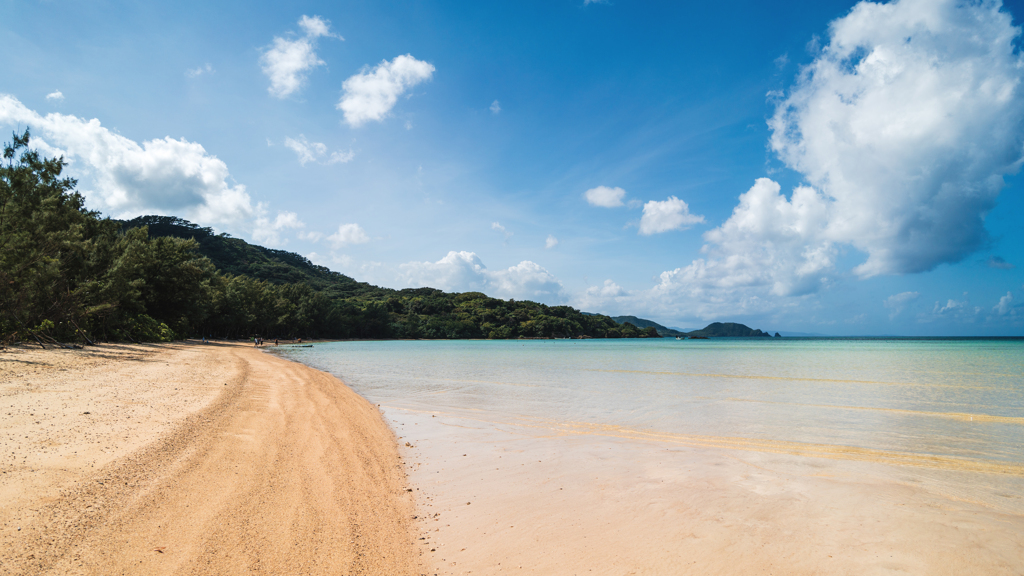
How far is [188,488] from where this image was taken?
15.8ft

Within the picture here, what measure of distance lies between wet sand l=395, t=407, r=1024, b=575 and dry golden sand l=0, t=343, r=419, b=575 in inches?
30.5

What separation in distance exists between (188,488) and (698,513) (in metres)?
6.15

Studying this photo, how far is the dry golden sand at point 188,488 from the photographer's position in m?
3.49

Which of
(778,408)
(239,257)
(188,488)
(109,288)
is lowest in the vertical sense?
(778,408)

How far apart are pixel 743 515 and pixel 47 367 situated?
59.1 feet

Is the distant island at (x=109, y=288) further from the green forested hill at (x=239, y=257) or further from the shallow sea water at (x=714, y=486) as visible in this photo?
the green forested hill at (x=239, y=257)

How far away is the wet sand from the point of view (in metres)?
4.12

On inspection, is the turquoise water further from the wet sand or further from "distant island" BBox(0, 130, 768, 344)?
"distant island" BBox(0, 130, 768, 344)

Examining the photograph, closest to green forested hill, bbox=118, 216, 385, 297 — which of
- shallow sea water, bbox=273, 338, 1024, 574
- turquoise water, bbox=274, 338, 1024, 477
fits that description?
turquoise water, bbox=274, 338, 1024, 477

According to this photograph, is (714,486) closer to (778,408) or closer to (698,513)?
(698,513)

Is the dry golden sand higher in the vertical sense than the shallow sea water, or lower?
higher

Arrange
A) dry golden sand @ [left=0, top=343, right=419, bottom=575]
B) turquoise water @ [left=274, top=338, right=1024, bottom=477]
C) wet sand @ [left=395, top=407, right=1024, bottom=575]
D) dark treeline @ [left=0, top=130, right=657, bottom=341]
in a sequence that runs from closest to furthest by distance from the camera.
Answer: dry golden sand @ [left=0, top=343, right=419, bottom=575], wet sand @ [left=395, top=407, right=1024, bottom=575], turquoise water @ [left=274, top=338, right=1024, bottom=477], dark treeline @ [left=0, top=130, right=657, bottom=341]

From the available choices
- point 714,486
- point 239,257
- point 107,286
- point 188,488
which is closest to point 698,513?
point 714,486

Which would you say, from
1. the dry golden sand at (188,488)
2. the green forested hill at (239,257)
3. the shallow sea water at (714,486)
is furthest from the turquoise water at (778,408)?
the green forested hill at (239,257)
